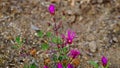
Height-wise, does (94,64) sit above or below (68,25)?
below

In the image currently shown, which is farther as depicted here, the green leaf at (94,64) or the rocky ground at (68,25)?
the rocky ground at (68,25)

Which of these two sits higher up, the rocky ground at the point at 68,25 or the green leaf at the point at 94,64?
the rocky ground at the point at 68,25

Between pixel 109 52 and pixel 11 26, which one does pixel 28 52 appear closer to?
pixel 11 26

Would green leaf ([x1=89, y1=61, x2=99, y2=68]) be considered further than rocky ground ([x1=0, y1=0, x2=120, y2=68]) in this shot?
No

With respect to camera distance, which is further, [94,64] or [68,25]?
[68,25]

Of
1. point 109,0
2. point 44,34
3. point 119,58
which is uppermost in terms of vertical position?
point 109,0

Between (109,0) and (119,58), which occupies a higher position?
(109,0)

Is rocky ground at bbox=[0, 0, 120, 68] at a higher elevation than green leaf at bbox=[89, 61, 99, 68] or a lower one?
higher

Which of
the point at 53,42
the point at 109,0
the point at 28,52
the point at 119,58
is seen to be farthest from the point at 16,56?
the point at 109,0
